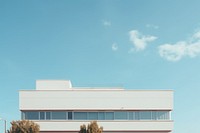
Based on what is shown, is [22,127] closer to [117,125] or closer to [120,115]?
[117,125]

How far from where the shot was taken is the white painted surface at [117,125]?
39.5 metres

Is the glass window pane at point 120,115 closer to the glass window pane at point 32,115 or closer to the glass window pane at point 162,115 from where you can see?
the glass window pane at point 162,115

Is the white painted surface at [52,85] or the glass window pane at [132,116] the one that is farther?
the white painted surface at [52,85]

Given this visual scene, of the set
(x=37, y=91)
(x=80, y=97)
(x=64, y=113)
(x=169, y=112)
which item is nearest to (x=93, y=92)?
(x=80, y=97)

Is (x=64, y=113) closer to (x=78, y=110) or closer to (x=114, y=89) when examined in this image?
(x=78, y=110)

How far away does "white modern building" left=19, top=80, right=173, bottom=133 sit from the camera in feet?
130

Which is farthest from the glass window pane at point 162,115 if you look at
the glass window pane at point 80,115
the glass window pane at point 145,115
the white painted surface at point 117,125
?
the glass window pane at point 80,115

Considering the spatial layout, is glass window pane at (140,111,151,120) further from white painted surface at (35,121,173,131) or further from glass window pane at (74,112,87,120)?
glass window pane at (74,112,87,120)

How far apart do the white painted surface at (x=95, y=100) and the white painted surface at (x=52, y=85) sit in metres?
1.23

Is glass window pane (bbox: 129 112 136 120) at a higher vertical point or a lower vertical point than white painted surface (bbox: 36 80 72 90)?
lower

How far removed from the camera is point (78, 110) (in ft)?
132

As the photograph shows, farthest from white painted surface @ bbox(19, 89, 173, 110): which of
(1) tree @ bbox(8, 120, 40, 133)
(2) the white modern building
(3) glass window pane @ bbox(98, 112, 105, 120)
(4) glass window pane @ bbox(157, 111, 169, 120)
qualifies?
(1) tree @ bbox(8, 120, 40, 133)

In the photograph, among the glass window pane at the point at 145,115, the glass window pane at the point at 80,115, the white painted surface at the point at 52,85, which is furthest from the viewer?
the white painted surface at the point at 52,85

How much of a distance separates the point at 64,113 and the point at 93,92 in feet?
14.1
